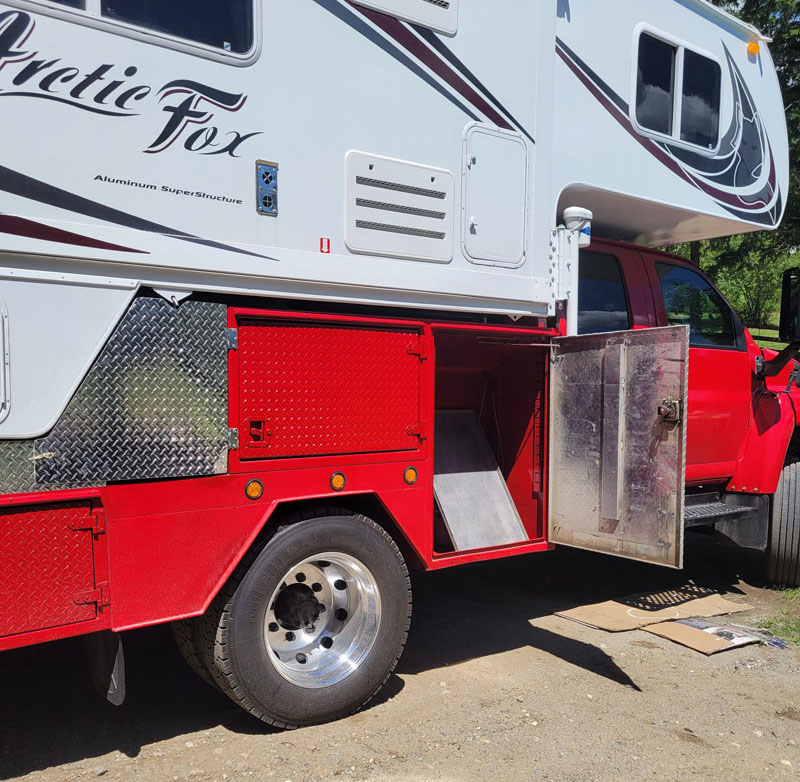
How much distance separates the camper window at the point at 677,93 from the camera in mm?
4816

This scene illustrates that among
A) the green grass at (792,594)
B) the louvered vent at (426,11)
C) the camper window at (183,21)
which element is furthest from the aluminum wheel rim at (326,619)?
the green grass at (792,594)

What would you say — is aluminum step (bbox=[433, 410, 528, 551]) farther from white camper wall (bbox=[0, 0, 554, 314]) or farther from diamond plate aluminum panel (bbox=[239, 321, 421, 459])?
white camper wall (bbox=[0, 0, 554, 314])

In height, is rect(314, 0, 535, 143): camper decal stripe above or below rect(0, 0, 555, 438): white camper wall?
above

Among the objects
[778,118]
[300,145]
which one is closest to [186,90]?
[300,145]

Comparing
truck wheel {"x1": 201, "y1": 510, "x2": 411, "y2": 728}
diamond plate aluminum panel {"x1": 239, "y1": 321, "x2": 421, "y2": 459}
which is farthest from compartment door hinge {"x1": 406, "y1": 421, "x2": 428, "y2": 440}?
truck wheel {"x1": 201, "y1": 510, "x2": 411, "y2": 728}

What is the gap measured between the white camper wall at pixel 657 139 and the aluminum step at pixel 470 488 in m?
1.55

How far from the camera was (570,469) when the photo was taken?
4.21 meters

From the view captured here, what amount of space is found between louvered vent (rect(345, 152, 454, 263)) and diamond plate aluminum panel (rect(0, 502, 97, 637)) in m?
1.66

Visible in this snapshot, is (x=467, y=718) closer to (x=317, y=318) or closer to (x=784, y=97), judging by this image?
(x=317, y=318)

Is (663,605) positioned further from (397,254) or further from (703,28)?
(703,28)

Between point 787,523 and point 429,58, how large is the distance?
13.4 feet

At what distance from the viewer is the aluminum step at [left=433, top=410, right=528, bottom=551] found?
4.29m

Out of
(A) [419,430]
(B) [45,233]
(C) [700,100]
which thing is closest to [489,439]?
(A) [419,430]

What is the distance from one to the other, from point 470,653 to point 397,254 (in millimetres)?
2322
